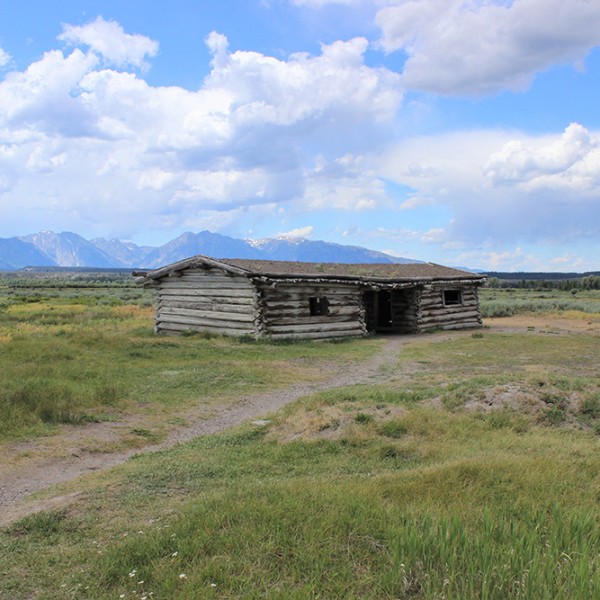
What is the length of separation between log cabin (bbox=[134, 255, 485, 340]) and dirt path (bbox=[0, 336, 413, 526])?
7.51m

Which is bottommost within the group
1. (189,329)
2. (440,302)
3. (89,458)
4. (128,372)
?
(89,458)

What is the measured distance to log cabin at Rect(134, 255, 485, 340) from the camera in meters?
21.2

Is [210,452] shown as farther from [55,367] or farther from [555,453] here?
[55,367]

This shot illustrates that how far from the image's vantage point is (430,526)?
12.6 feet

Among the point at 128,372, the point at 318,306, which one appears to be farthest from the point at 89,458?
the point at 318,306

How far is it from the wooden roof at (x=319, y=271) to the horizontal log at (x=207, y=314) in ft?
5.36

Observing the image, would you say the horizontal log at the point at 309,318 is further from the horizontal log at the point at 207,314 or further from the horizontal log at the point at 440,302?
the horizontal log at the point at 440,302

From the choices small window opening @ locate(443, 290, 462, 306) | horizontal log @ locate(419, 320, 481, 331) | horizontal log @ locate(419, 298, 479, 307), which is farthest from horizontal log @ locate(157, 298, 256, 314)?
small window opening @ locate(443, 290, 462, 306)

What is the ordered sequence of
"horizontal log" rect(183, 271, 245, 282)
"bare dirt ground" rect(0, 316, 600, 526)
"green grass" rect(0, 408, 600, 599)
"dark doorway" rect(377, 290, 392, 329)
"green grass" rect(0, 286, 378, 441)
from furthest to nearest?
"dark doorway" rect(377, 290, 392, 329)
"horizontal log" rect(183, 271, 245, 282)
"green grass" rect(0, 286, 378, 441)
"bare dirt ground" rect(0, 316, 600, 526)
"green grass" rect(0, 408, 600, 599)

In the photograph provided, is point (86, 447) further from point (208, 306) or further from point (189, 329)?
point (189, 329)

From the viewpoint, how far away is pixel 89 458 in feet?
25.8

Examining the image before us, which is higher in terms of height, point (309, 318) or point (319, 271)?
point (319, 271)

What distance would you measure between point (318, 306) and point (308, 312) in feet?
4.96

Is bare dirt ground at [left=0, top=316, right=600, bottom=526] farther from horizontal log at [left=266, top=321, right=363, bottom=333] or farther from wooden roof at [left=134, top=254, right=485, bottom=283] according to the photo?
wooden roof at [left=134, top=254, right=485, bottom=283]
